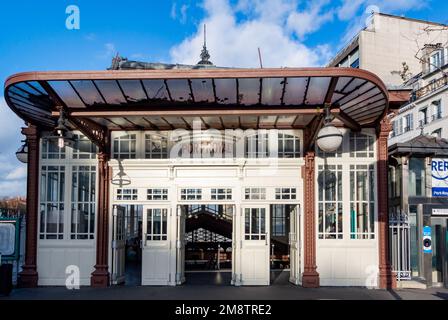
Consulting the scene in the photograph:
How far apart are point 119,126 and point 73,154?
1.49m

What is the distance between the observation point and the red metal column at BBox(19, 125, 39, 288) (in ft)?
44.2

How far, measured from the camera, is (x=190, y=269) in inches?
722

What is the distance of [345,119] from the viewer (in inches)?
490

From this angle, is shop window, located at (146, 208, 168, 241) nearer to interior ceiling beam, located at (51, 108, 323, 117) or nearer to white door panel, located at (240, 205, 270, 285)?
white door panel, located at (240, 205, 270, 285)

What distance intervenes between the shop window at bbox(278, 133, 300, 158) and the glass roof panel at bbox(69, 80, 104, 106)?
4866mm

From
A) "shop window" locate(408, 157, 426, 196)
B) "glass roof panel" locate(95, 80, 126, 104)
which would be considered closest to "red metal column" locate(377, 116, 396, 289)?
"shop window" locate(408, 157, 426, 196)

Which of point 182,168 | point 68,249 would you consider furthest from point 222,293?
point 68,249

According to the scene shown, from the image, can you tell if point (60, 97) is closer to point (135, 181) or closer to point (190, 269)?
point (135, 181)

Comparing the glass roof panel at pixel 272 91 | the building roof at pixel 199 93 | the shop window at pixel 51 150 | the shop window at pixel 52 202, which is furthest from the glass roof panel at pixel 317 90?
the shop window at pixel 52 202

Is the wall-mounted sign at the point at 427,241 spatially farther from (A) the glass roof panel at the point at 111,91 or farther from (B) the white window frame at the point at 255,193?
(A) the glass roof panel at the point at 111,91

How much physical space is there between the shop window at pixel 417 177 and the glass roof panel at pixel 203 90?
6.18 metres

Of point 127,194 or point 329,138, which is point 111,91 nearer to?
point 127,194

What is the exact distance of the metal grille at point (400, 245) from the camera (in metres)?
13.4
